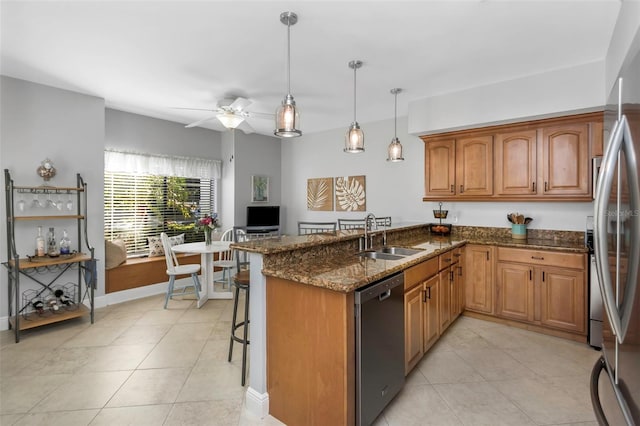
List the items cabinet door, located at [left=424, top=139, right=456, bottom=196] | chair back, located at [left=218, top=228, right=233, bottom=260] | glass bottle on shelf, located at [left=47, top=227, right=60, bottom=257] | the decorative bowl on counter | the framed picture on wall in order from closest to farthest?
glass bottle on shelf, located at [left=47, top=227, right=60, bottom=257] < cabinet door, located at [left=424, top=139, right=456, bottom=196] < the decorative bowl on counter < chair back, located at [left=218, top=228, right=233, bottom=260] < the framed picture on wall

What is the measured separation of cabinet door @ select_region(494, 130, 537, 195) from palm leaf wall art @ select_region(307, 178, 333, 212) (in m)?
2.91

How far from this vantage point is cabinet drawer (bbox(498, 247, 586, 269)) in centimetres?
301

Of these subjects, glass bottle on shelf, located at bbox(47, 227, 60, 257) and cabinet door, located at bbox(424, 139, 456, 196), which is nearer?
glass bottle on shelf, located at bbox(47, 227, 60, 257)

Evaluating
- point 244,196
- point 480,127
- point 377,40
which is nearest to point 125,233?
point 244,196

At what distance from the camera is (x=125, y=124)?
4.62 metres

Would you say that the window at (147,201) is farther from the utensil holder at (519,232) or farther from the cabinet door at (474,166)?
the utensil holder at (519,232)

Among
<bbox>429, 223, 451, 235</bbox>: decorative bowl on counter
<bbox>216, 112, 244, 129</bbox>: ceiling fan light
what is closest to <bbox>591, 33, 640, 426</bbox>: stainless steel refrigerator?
<bbox>429, 223, 451, 235</bbox>: decorative bowl on counter

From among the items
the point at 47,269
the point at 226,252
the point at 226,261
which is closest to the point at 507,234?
the point at 226,261

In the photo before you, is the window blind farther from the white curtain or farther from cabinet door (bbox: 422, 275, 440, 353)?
cabinet door (bbox: 422, 275, 440, 353)

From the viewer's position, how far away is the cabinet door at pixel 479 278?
3479mm

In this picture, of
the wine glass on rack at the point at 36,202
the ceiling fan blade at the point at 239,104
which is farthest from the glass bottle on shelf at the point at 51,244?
the ceiling fan blade at the point at 239,104

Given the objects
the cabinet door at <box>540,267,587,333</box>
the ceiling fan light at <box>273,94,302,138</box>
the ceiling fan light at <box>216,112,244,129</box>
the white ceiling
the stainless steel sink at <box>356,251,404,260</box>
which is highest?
the white ceiling

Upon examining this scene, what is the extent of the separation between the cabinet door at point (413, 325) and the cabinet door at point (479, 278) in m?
1.46

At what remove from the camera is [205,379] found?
240 cm
